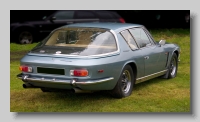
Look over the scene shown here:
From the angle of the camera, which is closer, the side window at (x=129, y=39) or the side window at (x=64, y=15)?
the side window at (x=129, y=39)

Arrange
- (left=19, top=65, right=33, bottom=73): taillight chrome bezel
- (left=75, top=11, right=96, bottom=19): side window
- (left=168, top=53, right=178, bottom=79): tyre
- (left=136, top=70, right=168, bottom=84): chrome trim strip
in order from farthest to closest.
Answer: (left=75, top=11, right=96, bottom=19): side window → (left=168, top=53, right=178, bottom=79): tyre → (left=136, top=70, right=168, bottom=84): chrome trim strip → (left=19, top=65, right=33, bottom=73): taillight chrome bezel

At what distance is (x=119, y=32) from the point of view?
7.88 meters

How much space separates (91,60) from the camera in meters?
6.86

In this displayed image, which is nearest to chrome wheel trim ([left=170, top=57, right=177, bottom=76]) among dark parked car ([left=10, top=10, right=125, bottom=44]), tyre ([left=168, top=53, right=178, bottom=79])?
tyre ([left=168, top=53, right=178, bottom=79])

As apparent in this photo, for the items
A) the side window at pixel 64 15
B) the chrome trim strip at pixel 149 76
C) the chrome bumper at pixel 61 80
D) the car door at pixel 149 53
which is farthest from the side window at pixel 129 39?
the side window at pixel 64 15

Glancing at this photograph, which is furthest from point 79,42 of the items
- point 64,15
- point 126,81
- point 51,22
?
point 64,15

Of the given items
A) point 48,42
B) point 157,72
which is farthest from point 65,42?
point 157,72

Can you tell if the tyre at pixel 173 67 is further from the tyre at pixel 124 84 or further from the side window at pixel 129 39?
the tyre at pixel 124 84

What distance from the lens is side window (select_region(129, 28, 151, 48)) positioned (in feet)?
27.7

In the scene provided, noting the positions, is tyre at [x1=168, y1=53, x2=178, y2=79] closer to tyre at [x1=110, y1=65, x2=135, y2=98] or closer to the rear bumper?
→ tyre at [x1=110, y1=65, x2=135, y2=98]

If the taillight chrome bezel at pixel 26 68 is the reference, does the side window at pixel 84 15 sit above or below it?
above

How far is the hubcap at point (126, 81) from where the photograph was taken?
773cm

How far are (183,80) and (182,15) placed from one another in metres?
10.9

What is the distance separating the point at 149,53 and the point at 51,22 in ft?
30.9
